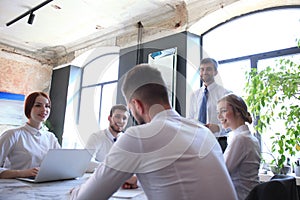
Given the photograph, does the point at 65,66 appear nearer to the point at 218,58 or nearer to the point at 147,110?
the point at 218,58

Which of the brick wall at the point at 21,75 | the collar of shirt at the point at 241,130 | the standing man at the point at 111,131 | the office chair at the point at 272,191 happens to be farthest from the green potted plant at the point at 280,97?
the brick wall at the point at 21,75

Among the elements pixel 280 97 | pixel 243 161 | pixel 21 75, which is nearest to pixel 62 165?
pixel 243 161

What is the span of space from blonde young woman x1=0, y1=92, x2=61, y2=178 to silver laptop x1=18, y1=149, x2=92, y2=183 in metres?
0.34

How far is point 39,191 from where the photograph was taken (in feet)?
3.91

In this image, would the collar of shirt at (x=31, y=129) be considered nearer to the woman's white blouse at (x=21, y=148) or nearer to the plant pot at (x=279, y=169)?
the woman's white blouse at (x=21, y=148)

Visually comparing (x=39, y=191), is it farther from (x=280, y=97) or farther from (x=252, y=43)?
(x=252, y=43)

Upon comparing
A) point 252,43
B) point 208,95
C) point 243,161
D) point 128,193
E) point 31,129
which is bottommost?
point 128,193

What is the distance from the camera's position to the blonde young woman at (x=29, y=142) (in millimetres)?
1873

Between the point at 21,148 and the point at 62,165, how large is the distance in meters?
0.63

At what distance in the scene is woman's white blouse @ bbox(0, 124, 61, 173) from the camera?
1.86m

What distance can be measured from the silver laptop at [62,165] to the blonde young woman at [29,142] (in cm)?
34

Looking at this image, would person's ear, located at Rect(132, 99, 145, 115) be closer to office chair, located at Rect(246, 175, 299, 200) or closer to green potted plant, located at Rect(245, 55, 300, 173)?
office chair, located at Rect(246, 175, 299, 200)

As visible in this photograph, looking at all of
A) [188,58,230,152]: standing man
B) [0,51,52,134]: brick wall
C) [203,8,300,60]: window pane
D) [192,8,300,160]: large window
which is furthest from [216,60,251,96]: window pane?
[0,51,52,134]: brick wall

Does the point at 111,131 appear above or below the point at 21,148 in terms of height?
above
